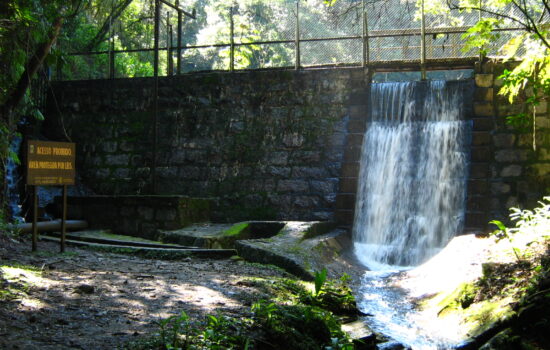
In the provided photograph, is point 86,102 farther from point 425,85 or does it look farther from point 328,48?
point 425,85

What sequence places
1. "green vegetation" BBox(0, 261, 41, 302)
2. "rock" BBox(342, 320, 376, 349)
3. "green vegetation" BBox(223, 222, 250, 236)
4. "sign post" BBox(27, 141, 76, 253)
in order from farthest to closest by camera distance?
"green vegetation" BBox(223, 222, 250, 236)
"sign post" BBox(27, 141, 76, 253)
"rock" BBox(342, 320, 376, 349)
"green vegetation" BBox(0, 261, 41, 302)

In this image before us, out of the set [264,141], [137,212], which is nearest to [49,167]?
[137,212]

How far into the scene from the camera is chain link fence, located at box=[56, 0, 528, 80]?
1102 cm

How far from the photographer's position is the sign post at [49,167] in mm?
6371

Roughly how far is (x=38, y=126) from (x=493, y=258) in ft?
33.2

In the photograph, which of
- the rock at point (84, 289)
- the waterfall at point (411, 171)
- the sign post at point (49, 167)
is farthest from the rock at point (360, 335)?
the waterfall at point (411, 171)

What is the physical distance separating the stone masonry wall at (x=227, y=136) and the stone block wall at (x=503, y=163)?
2.45 meters

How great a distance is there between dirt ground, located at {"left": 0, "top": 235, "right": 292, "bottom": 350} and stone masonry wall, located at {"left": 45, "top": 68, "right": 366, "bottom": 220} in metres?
3.84

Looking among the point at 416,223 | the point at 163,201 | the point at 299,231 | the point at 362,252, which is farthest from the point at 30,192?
the point at 416,223

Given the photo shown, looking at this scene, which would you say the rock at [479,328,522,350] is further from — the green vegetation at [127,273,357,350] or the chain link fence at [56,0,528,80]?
the chain link fence at [56,0,528,80]

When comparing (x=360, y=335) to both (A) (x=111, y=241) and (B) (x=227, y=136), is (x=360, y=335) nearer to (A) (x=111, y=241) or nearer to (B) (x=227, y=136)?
(A) (x=111, y=241)

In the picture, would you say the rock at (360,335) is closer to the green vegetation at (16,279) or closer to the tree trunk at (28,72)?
the green vegetation at (16,279)

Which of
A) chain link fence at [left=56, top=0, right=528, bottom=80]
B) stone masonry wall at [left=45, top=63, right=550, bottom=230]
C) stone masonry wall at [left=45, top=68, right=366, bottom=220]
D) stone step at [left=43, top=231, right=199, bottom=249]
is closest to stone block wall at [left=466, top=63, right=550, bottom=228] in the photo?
stone masonry wall at [left=45, top=63, right=550, bottom=230]

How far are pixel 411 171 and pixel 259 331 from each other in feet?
22.5
